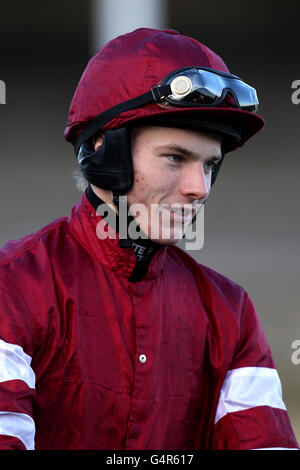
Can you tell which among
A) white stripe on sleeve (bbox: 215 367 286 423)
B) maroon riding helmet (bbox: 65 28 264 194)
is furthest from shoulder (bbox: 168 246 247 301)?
maroon riding helmet (bbox: 65 28 264 194)

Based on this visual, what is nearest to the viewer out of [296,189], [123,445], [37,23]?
[123,445]

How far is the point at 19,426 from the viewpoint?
67.5 inches

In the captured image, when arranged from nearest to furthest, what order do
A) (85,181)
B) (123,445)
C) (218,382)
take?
(123,445) < (218,382) < (85,181)

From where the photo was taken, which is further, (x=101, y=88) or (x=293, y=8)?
(x=293, y=8)

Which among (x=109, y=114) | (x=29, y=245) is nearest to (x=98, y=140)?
(x=109, y=114)

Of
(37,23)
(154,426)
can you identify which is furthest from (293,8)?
(154,426)

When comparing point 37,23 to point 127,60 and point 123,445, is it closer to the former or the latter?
point 127,60

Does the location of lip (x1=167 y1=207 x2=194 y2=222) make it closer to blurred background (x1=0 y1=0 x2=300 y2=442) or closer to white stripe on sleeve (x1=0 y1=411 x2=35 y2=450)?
white stripe on sleeve (x1=0 y1=411 x2=35 y2=450)

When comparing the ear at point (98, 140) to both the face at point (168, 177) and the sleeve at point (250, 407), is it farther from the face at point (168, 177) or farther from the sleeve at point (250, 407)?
the sleeve at point (250, 407)

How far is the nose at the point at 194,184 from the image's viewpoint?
→ 6.50ft

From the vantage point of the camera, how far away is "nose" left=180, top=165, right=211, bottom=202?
198 cm

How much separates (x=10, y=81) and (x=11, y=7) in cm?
62

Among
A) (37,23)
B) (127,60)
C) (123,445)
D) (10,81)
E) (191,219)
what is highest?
(37,23)

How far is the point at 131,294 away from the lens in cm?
204
